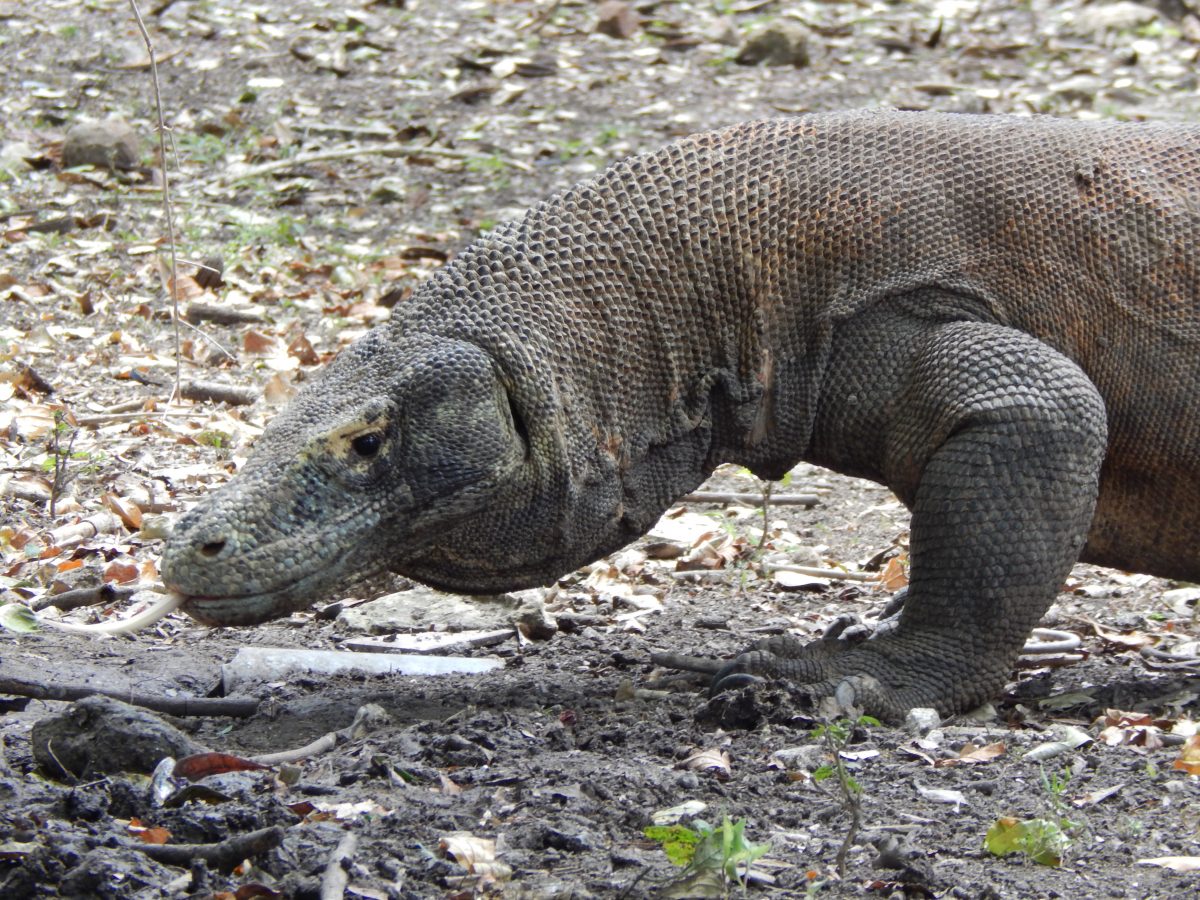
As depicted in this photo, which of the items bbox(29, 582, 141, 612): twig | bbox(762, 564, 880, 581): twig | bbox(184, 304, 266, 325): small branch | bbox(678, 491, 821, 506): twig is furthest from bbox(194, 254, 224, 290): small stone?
bbox(762, 564, 880, 581): twig

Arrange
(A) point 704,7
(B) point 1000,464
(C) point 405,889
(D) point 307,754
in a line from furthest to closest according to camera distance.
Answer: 1. (A) point 704,7
2. (B) point 1000,464
3. (D) point 307,754
4. (C) point 405,889

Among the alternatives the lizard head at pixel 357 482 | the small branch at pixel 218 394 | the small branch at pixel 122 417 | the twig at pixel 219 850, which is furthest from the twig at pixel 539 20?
the twig at pixel 219 850

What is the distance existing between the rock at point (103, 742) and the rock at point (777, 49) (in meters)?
8.60

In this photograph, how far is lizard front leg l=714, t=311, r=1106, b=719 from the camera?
3807mm

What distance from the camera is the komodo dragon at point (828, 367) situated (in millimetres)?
3729

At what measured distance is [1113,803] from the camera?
10.8 ft

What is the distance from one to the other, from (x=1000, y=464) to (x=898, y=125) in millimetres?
984

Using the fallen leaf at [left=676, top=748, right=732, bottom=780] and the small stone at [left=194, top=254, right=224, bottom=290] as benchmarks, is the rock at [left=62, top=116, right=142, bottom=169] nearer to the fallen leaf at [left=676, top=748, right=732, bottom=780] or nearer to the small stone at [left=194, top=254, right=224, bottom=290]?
the small stone at [left=194, top=254, right=224, bottom=290]

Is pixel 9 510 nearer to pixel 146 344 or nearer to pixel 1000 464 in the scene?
pixel 146 344

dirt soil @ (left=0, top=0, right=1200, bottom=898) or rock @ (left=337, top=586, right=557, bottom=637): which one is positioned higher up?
dirt soil @ (left=0, top=0, right=1200, bottom=898)

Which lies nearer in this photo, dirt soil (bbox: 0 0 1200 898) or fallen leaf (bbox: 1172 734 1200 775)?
dirt soil (bbox: 0 0 1200 898)

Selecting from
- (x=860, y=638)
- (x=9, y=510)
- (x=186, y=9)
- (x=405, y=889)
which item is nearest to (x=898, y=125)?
(x=860, y=638)

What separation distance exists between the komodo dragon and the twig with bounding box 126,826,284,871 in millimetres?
1048

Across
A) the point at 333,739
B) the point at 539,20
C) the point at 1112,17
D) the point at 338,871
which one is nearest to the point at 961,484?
the point at 333,739
